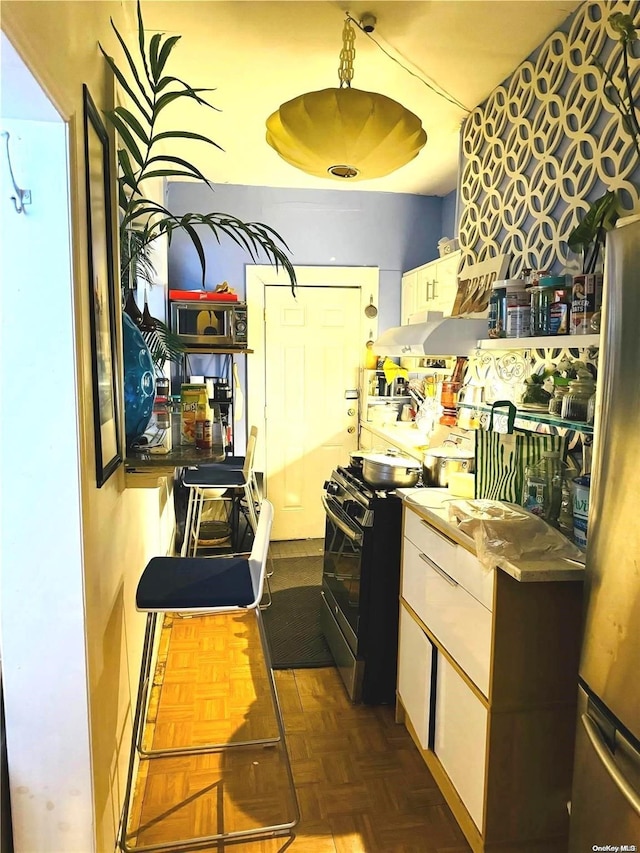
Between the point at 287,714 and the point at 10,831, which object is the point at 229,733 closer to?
the point at 287,714

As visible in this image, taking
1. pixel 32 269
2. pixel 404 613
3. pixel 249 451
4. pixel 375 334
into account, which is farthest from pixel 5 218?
pixel 375 334

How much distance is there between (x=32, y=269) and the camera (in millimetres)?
1122

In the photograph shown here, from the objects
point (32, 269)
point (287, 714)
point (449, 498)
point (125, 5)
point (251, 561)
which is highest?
point (125, 5)

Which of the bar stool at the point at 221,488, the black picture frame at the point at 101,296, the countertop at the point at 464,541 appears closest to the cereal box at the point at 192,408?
the black picture frame at the point at 101,296

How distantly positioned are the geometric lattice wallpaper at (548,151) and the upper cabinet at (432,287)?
1.49 feet

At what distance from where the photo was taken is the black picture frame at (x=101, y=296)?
1329 mm

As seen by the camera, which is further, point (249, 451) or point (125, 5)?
point (249, 451)

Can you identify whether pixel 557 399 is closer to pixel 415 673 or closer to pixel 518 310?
pixel 518 310

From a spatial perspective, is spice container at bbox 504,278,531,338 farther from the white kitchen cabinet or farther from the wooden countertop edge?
the wooden countertop edge

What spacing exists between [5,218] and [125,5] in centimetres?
136

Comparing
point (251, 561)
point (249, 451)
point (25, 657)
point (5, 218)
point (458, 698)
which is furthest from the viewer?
point (249, 451)

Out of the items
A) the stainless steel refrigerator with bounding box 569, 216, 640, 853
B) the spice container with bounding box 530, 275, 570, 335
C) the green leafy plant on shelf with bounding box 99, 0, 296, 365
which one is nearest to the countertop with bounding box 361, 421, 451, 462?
the spice container with bounding box 530, 275, 570, 335

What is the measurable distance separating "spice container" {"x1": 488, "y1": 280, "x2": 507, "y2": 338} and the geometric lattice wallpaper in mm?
257

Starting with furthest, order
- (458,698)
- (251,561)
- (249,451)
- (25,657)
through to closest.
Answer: (249,451) → (251,561) → (458,698) → (25,657)
